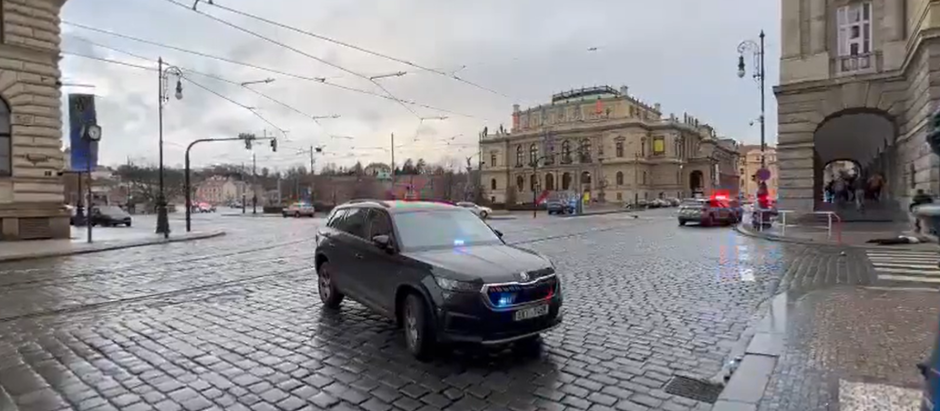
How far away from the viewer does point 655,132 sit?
353 feet

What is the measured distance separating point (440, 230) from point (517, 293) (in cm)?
169

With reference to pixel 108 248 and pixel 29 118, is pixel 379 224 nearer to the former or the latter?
pixel 108 248

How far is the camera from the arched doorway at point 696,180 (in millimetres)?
109556

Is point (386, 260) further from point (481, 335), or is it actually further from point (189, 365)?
point (189, 365)

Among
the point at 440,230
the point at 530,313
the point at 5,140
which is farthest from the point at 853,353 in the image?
the point at 5,140

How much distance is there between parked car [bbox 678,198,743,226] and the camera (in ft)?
107

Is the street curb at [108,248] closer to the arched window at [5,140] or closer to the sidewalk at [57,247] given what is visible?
the sidewalk at [57,247]

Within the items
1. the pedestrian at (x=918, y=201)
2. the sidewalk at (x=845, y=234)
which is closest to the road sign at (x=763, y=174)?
the sidewalk at (x=845, y=234)

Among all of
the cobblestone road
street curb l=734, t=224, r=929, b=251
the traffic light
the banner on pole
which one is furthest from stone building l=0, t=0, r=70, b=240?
street curb l=734, t=224, r=929, b=251

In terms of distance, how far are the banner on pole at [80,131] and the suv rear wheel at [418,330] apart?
882 inches

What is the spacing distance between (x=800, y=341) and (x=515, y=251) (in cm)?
328

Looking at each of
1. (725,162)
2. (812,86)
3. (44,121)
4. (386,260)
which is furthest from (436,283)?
(725,162)

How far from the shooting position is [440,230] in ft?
23.1

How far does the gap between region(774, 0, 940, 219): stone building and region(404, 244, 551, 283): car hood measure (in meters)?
22.8
